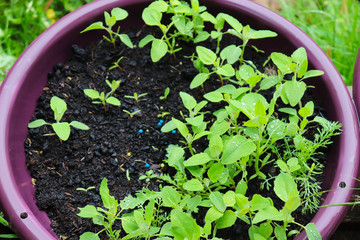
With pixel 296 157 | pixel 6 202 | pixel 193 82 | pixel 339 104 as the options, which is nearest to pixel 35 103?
pixel 6 202

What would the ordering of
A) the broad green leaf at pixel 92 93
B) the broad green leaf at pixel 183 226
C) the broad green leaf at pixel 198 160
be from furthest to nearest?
the broad green leaf at pixel 92 93 → the broad green leaf at pixel 198 160 → the broad green leaf at pixel 183 226

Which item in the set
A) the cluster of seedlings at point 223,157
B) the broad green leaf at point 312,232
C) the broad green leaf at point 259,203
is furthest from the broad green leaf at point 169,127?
the broad green leaf at point 312,232

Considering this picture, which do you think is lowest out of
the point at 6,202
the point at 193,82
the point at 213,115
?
the point at 6,202

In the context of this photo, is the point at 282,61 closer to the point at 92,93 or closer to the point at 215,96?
the point at 215,96

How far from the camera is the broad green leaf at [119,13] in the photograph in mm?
1425

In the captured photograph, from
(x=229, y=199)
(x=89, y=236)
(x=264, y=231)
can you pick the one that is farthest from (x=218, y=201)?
(x=89, y=236)

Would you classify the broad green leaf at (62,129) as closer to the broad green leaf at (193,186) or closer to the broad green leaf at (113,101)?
the broad green leaf at (113,101)

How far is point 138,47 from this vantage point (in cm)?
155

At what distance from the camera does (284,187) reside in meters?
1.10

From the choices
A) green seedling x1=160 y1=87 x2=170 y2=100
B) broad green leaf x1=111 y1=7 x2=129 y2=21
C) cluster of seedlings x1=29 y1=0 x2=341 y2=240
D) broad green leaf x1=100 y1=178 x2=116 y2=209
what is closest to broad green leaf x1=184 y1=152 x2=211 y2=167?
cluster of seedlings x1=29 y1=0 x2=341 y2=240

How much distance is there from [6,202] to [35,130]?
0.91 feet

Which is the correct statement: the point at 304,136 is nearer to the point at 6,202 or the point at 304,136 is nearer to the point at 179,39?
the point at 179,39

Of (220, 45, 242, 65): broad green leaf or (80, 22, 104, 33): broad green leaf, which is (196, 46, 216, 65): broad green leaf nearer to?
(220, 45, 242, 65): broad green leaf

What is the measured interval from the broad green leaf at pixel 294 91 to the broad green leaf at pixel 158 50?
40 centimetres
